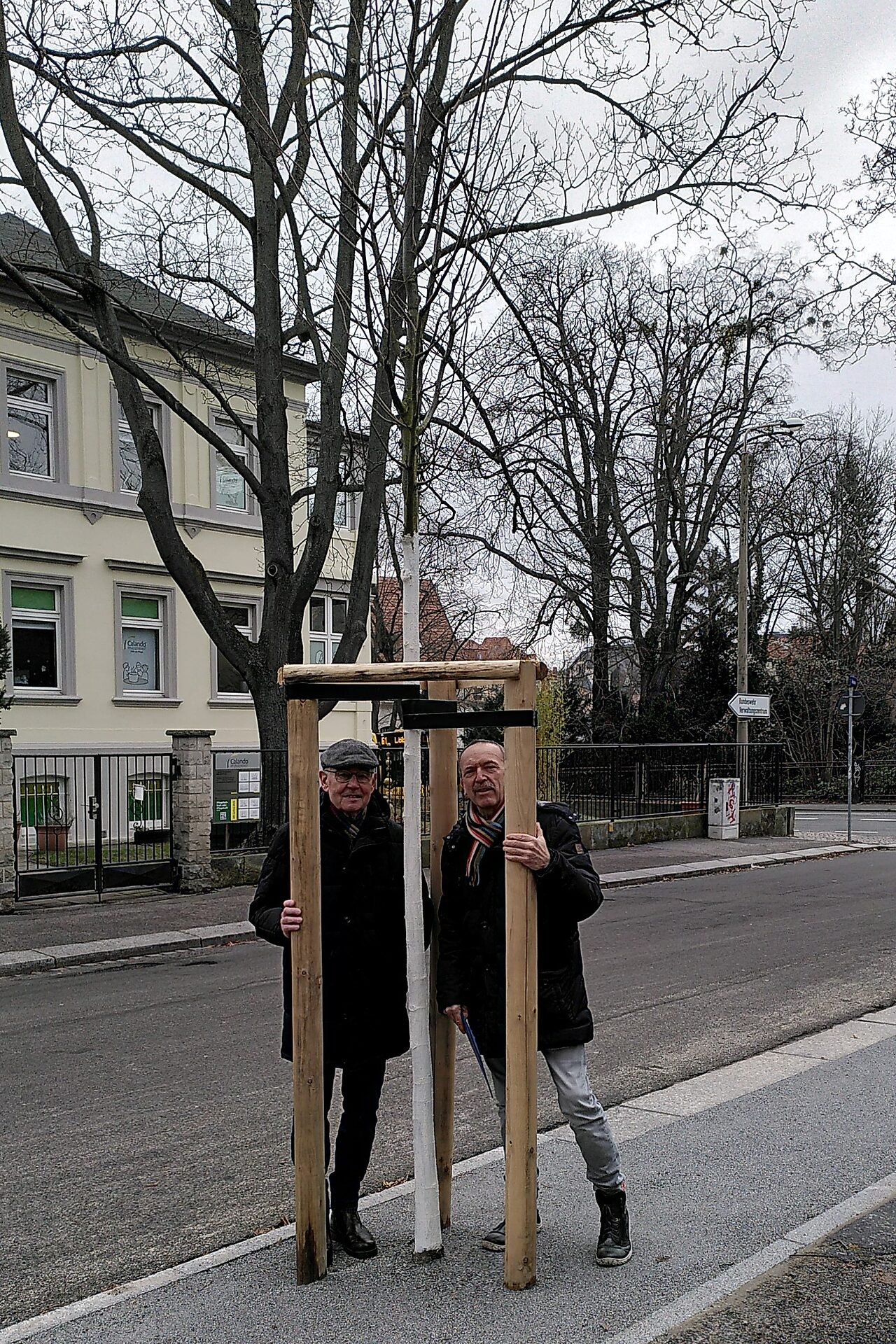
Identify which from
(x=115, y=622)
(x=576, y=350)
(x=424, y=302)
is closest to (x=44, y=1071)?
(x=424, y=302)

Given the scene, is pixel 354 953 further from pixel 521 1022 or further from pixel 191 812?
pixel 191 812

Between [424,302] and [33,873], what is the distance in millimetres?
10943

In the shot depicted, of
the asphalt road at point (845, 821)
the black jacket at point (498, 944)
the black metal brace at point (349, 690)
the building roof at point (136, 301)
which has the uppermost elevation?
the building roof at point (136, 301)

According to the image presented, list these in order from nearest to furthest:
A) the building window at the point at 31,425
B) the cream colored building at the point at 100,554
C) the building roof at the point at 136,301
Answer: the building roof at the point at 136,301, the cream colored building at the point at 100,554, the building window at the point at 31,425

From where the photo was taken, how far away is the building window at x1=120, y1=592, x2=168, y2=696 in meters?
25.2

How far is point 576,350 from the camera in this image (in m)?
33.1

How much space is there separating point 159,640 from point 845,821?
59.3 feet

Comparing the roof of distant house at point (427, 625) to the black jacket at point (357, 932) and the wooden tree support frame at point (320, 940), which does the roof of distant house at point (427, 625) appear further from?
the wooden tree support frame at point (320, 940)

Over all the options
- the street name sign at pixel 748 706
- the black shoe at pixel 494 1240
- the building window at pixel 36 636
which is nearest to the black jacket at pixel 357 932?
the black shoe at pixel 494 1240

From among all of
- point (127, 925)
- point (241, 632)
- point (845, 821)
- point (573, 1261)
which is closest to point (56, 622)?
point (241, 632)

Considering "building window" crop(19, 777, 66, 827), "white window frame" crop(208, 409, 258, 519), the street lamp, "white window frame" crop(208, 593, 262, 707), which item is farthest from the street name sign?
"building window" crop(19, 777, 66, 827)

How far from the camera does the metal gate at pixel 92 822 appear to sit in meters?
14.2

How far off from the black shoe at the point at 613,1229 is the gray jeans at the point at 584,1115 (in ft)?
0.11

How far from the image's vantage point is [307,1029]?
396cm
